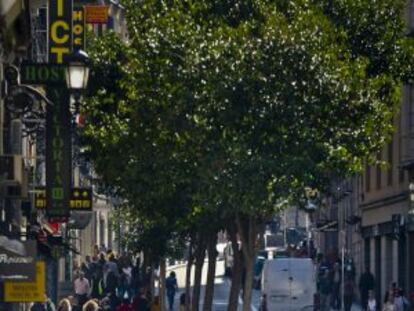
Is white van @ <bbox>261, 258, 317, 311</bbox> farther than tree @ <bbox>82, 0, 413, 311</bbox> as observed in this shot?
Yes

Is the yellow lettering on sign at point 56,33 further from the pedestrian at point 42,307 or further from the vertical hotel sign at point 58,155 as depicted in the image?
the pedestrian at point 42,307

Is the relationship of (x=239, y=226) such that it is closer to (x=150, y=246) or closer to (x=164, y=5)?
(x=164, y=5)

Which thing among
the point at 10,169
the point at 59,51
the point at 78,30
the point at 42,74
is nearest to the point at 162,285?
the point at 78,30

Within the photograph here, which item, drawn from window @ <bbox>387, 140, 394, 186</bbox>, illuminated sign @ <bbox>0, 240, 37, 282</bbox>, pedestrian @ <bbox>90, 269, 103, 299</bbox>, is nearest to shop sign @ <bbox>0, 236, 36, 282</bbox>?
illuminated sign @ <bbox>0, 240, 37, 282</bbox>

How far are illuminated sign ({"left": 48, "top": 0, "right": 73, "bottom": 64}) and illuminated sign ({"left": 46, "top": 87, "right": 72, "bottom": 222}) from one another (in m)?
2.39

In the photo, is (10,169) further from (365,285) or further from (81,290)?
(365,285)

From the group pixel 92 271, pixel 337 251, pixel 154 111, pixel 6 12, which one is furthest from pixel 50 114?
pixel 337 251

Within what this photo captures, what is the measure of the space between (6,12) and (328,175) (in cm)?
2525

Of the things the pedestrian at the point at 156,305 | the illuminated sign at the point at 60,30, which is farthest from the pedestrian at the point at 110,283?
the illuminated sign at the point at 60,30

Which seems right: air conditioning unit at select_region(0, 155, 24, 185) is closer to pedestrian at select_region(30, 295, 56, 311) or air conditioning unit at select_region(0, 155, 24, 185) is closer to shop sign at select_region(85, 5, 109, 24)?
pedestrian at select_region(30, 295, 56, 311)

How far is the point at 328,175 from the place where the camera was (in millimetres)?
38469

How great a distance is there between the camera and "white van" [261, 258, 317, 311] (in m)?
52.7

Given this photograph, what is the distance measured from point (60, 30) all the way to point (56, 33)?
1.47 ft

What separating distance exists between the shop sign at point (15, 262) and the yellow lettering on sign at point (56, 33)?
9392mm
